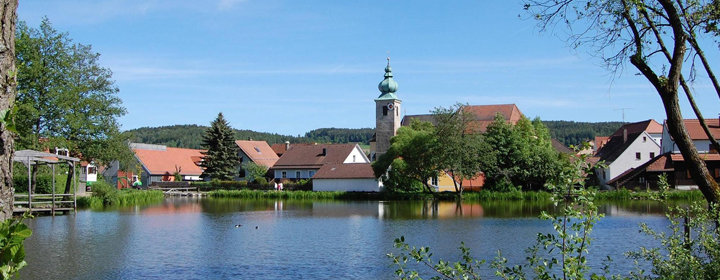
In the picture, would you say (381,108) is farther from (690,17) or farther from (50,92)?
(690,17)

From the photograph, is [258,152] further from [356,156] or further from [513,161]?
[513,161]

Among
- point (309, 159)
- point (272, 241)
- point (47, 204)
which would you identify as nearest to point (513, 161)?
point (309, 159)

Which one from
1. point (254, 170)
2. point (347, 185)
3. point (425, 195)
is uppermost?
point (254, 170)

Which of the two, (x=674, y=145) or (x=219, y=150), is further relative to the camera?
(x=219, y=150)

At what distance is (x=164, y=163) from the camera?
240ft

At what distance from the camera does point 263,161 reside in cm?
7806

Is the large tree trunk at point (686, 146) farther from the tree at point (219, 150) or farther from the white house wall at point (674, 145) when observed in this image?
the tree at point (219, 150)

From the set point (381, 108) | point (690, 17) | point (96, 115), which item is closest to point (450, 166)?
point (96, 115)

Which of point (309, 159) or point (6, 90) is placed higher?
point (309, 159)

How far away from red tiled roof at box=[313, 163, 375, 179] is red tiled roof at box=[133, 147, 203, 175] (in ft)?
74.1

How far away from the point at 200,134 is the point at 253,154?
62620 millimetres

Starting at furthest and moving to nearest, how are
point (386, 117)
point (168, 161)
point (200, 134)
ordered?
point (200, 134), point (386, 117), point (168, 161)

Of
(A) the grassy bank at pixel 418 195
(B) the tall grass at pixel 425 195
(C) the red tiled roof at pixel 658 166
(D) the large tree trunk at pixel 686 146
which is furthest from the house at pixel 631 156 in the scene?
(D) the large tree trunk at pixel 686 146

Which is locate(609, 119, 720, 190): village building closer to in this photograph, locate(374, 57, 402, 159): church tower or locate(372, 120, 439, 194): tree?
locate(372, 120, 439, 194): tree
